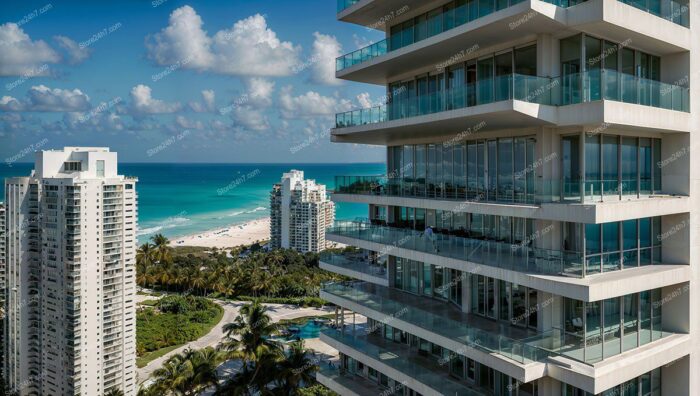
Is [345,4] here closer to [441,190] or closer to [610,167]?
[441,190]

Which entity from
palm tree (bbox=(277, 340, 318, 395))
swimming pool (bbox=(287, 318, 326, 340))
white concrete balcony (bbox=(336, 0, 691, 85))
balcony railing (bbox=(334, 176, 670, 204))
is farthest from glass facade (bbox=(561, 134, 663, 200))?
swimming pool (bbox=(287, 318, 326, 340))

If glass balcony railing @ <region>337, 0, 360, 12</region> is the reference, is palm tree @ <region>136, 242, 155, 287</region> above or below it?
below

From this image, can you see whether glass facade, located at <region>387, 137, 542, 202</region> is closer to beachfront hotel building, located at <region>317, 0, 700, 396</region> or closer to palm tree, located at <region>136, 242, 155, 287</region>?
beachfront hotel building, located at <region>317, 0, 700, 396</region>

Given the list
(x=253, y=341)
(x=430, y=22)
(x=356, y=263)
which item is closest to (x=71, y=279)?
(x=253, y=341)

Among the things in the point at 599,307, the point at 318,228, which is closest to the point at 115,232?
the point at 599,307

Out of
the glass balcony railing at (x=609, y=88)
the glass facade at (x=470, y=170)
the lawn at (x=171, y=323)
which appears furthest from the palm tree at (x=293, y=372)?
the lawn at (x=171, y=323)

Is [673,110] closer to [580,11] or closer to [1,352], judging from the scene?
[580,11]
